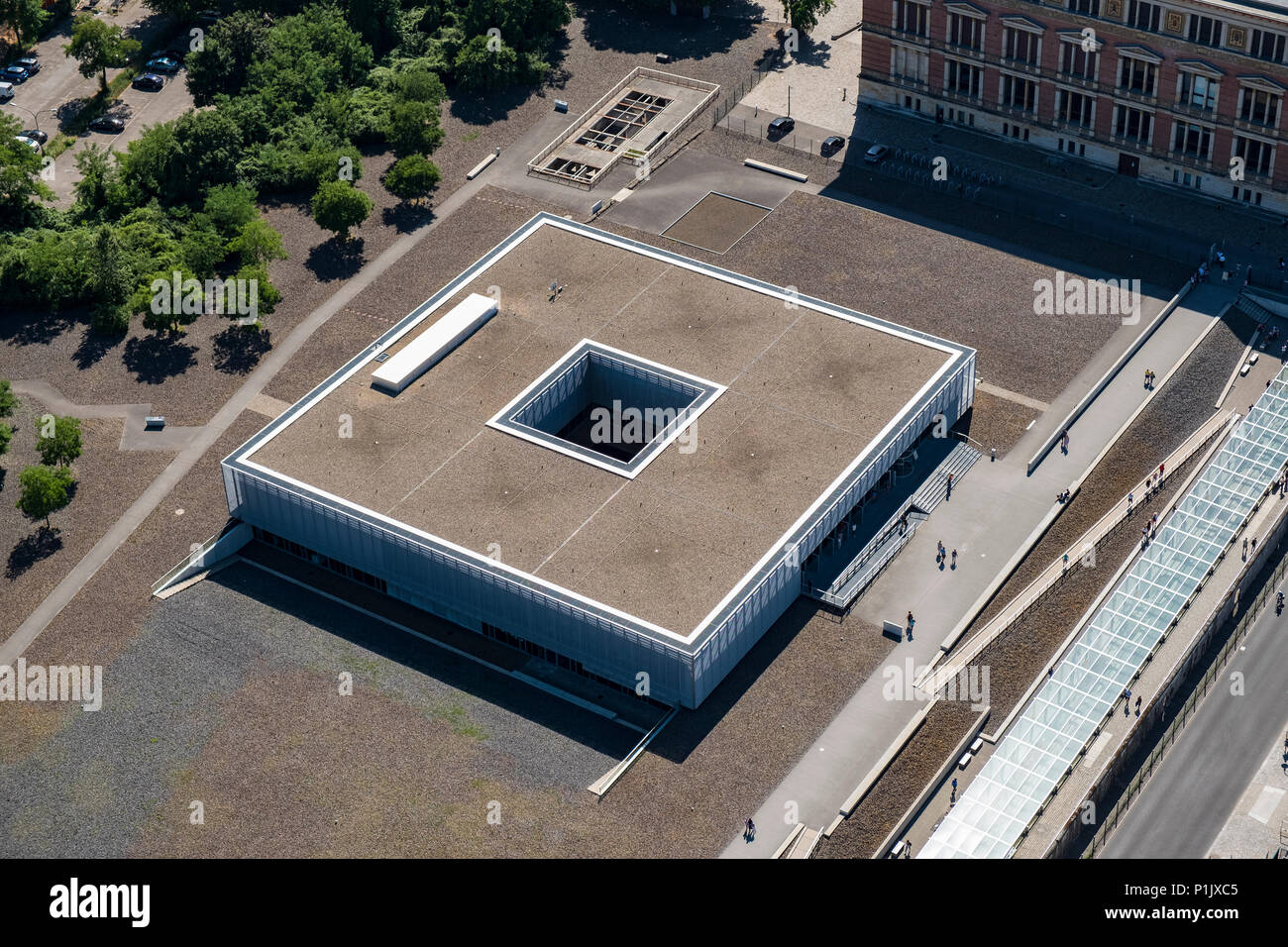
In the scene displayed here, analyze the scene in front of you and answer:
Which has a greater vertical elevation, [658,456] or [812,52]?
[812,52]

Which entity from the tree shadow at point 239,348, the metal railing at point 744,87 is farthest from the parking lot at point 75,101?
the metal railing at point 744,87

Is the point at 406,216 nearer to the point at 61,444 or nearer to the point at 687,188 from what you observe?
the point at 687,188

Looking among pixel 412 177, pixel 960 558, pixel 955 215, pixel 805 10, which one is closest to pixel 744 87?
pixel 805 10

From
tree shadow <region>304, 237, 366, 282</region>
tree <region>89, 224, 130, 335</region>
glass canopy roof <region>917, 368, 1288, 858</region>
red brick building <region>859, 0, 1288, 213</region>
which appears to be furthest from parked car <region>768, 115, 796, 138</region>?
tree <region>89, 224, 130, 335</region>

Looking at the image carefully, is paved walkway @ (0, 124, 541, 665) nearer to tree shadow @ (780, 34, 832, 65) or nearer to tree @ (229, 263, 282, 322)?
tree @ (229, 263, 282, 322)

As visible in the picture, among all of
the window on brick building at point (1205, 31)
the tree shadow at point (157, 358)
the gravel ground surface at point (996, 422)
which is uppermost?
the window on brick building at point (1205, 31)

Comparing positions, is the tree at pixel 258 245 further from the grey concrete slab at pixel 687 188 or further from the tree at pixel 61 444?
the grey concrete slab at pixel 687 188

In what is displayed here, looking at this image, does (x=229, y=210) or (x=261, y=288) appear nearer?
(x=261, y=288)

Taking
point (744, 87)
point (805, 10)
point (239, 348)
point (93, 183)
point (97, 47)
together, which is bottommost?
point (239, 348)
